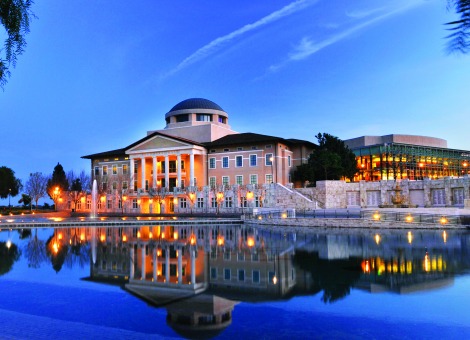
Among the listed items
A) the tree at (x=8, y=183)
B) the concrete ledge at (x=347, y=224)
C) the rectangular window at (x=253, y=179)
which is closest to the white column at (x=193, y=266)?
the concrete ledge at (x=347, y=224)

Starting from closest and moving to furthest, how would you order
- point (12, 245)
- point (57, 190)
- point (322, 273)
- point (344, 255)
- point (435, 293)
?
point (435, 293) < point (322, 273) < point (344, 255) < point (12, 245) < point (57, 190)

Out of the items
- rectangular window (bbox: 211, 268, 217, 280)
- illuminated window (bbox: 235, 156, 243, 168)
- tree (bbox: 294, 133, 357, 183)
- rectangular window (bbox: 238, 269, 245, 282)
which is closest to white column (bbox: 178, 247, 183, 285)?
rectangular window (bbox: 211, 268, 217, 280)

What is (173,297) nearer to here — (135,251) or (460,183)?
(135,251)

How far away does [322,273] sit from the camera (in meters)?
13.3

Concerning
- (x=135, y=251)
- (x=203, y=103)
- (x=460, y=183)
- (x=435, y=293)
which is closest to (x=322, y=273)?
(x=435, y=293)

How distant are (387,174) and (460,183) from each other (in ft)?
102

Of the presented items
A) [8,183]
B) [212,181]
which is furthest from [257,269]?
[8,183]

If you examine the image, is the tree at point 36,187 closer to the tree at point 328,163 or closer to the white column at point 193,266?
the tree at point 328,163

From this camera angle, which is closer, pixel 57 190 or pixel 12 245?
pixel 12 245

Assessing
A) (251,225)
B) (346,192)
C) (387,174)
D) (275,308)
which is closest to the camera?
(275,308)

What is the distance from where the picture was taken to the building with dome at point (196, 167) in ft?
182

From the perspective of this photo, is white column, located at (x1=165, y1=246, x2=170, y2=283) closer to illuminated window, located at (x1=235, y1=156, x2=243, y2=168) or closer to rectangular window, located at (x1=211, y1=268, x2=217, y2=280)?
rectangular window, located at (x1=211, y1=268, x2=217, y2=280)

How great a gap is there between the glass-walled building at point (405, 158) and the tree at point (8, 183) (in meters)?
72.1

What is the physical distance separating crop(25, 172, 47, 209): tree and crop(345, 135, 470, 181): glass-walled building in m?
A: 54.8
